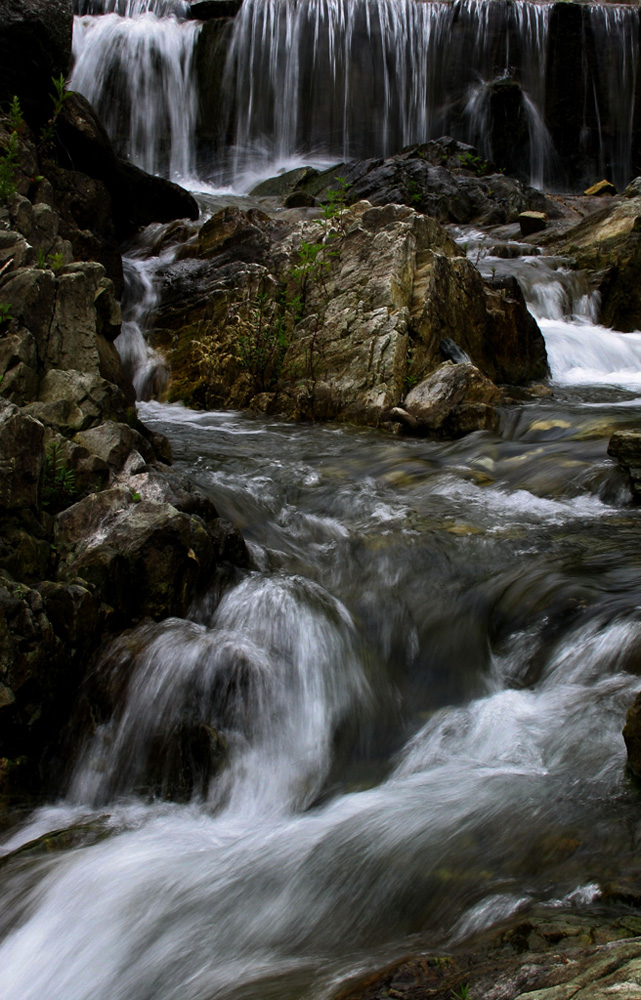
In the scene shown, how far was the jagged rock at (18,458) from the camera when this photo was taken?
3686mm

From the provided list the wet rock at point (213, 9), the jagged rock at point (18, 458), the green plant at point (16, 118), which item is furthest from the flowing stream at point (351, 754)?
the wet rock at point (213, 9)

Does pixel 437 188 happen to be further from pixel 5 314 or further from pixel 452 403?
pixel 5 314

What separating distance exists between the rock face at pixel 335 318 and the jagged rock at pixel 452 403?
0.88ft

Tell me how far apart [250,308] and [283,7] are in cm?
Result: 1510

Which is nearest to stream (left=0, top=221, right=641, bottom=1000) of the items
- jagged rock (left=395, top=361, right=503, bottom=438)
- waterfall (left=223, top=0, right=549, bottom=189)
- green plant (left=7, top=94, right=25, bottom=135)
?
jagged rock (left=395, top=361, right=503, bottom=438)

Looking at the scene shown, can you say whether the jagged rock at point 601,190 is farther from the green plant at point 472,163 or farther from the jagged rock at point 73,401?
the jagged rock at point 73,401

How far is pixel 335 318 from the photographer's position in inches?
345

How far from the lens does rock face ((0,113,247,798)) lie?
3.38 m

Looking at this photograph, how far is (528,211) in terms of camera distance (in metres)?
15.6

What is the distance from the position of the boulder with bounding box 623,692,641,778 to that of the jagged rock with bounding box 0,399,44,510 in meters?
2.85

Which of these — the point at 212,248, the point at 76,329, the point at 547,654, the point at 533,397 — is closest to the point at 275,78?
the point at 212,248

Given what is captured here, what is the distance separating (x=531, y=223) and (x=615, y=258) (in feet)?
9.77

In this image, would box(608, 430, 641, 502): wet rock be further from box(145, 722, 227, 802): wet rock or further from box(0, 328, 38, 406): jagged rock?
box(0, 328, 38, 406): jagged rock

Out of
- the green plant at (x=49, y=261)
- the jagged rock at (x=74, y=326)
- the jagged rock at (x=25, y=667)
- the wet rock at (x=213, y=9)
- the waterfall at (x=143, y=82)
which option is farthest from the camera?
the wet rock at (x=213, y=9)
